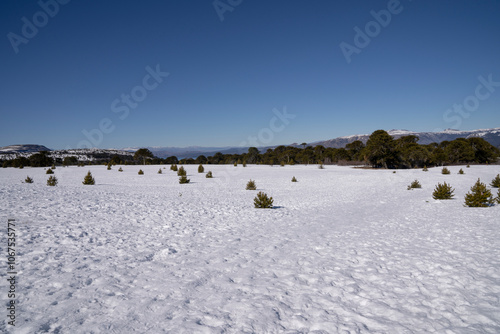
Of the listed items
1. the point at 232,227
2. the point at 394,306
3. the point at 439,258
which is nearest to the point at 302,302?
the point at 394,306

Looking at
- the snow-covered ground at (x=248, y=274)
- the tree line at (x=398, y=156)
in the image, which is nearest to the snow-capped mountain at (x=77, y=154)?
the tree line at (x=398, y=156)

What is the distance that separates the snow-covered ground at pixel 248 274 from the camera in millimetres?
3189

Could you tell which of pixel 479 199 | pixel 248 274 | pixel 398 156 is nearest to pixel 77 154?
pixel 398 156

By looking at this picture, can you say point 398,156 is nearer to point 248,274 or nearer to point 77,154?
point 248,274

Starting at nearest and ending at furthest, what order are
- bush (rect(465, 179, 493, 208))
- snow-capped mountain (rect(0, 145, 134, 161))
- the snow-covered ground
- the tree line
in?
the snow-covered ground → bush (rect(465, 179, 493, 208)) → the tree line → snow-capped mountain (rect(0, 145, 134, 161))

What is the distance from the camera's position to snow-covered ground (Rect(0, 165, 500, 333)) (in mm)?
3189

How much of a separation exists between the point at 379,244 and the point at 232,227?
4.18 metres

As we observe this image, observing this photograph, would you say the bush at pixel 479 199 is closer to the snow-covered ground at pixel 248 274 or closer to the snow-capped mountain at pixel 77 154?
the snow-covered ground at pixel 248 274

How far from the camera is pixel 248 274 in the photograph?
4617mm

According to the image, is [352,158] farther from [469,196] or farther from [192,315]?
[192,315]

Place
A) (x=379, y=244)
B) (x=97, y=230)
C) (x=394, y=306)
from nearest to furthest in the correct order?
(x=394, y=306)
(x=379, y=244)
(x=97, y=230)

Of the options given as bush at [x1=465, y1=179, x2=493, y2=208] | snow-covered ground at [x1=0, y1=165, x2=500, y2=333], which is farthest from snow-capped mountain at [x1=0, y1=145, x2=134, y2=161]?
bush at [x1=465, y1=179, x2=493, y2=208]

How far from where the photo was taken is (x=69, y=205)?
31.7 feet

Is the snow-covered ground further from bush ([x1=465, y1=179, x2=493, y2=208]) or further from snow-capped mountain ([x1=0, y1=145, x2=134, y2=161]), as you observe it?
snow-capped mountain ([x1=0, y1=145, x2=134, y2=161])
